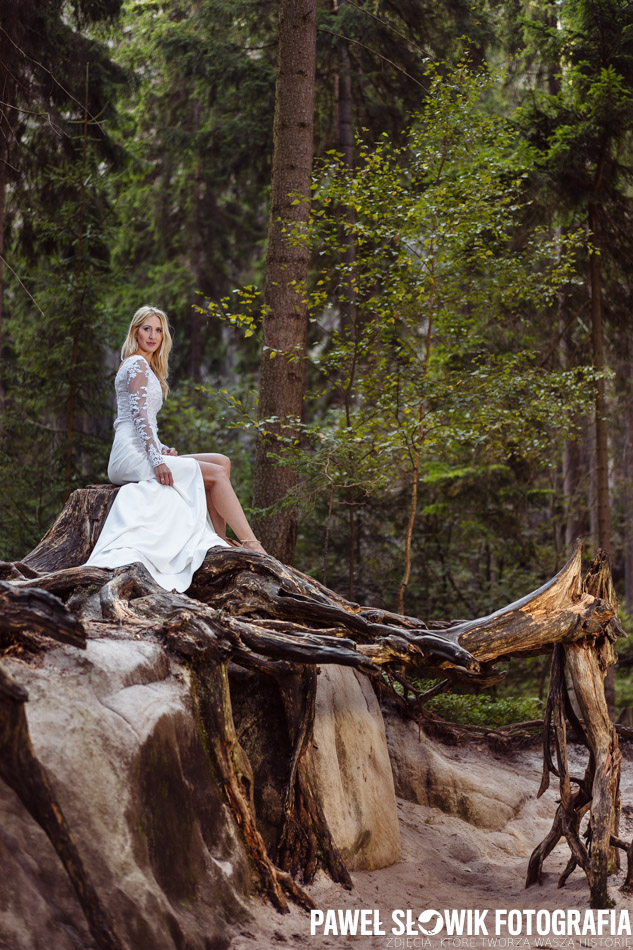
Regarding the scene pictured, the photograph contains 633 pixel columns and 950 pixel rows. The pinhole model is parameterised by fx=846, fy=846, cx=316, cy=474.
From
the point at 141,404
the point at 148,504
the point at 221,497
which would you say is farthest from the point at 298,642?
the point at 141,404

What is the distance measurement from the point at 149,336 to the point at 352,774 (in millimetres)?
3771

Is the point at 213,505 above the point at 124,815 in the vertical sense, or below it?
above

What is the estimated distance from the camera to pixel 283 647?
4.65 m

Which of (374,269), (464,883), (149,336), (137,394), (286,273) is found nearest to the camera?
(464,883)

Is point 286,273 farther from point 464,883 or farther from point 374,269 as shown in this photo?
point 464,883

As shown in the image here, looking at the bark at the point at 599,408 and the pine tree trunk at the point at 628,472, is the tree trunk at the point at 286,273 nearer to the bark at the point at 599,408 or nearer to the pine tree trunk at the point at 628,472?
the bark at the point at 599,408

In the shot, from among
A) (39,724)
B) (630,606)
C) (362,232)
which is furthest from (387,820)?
(630,606)

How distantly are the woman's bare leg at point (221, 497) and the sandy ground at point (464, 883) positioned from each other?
8.52 ft

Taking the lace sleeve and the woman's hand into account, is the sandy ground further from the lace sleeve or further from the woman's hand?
the lace sleeve

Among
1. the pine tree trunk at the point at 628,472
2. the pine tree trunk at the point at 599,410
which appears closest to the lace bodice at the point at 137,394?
the pine tree trunk at the point at 599,410

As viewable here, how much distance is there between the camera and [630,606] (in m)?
17.7

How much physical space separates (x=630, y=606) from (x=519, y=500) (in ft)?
21.3

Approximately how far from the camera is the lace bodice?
674cm

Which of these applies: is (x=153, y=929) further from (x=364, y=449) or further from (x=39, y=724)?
(x=364, y=449)
